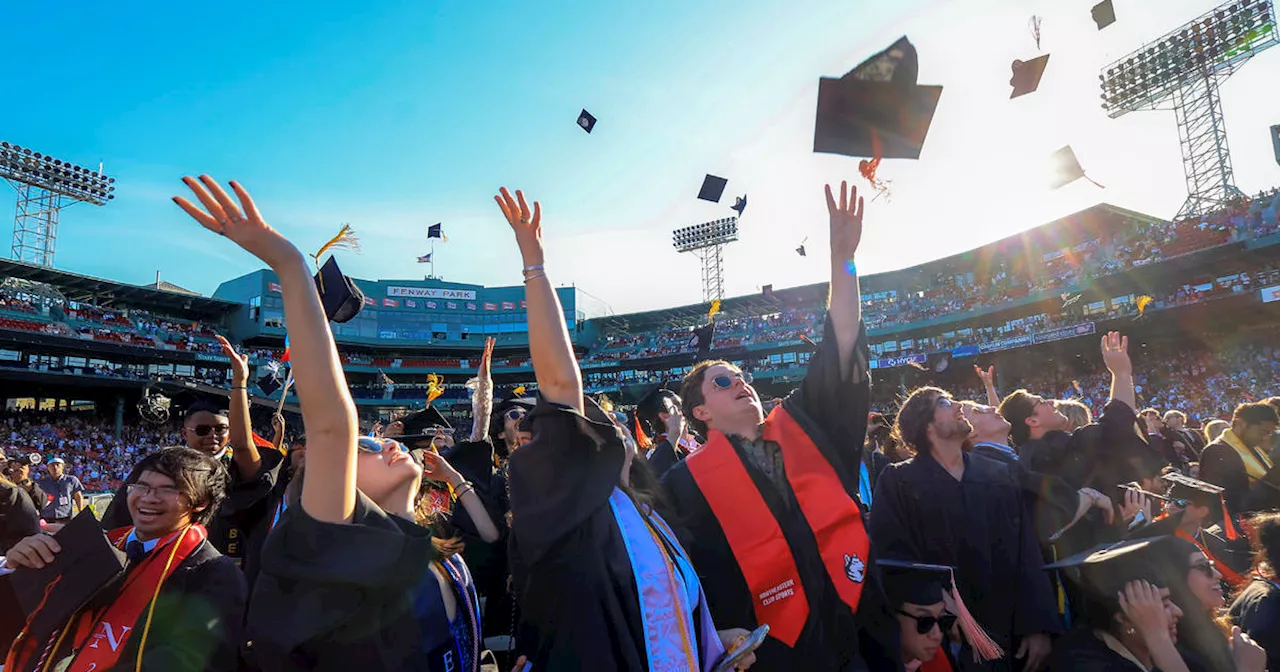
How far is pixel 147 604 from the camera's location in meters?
2.44

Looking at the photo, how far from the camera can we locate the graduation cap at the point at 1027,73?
6070 millimetres

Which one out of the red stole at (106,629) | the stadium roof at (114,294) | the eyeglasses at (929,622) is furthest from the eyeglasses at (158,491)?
the stadium roof at (114,294)

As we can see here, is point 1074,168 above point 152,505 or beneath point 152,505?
above

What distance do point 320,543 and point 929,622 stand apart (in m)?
2.53

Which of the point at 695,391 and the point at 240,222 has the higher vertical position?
the point at 240,222

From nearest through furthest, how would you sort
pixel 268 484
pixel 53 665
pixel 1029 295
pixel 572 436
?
pixel 572 436 → pixel 53 665 → pixel 268 484 → pixel 1029 295

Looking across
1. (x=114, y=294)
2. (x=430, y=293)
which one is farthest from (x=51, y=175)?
(x=430, y=293)

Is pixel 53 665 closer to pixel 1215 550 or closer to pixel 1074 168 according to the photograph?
pixel 1215 550

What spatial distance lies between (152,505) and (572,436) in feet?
6.45

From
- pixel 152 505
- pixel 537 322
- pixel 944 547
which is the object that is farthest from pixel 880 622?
pixel 152 505

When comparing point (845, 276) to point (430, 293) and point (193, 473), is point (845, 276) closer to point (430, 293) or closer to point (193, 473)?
point (193, 473)

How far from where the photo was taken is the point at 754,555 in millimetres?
2492

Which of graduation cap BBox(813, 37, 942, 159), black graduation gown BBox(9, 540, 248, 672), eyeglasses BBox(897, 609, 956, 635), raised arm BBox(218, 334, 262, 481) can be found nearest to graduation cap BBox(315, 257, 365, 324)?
raised arm BBox(218, 334, 262, 481)

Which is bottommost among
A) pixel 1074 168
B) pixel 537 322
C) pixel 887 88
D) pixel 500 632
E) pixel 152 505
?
pixel 500 632
